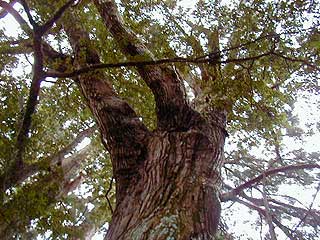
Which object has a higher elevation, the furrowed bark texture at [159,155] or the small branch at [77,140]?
the small branch at [77,140]

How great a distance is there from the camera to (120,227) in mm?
2533

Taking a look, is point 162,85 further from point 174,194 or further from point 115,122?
point 174,194

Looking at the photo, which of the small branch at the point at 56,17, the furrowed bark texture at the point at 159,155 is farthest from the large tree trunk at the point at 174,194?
the small branch at the point at 56,17

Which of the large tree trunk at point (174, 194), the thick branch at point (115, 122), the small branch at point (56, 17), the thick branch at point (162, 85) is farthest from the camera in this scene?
the thick branch at point (162, 85)

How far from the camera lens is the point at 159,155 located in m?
3.04

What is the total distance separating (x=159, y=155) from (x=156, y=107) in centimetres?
68

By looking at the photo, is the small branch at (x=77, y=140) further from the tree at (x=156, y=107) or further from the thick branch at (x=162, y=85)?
the thick branch at (x=162, y=85)

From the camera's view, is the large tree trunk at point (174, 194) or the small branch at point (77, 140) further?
the small branch at point (77, 140)

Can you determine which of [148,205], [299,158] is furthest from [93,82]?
[299,158]

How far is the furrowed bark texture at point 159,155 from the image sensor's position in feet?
8.21

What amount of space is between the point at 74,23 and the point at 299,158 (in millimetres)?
4122

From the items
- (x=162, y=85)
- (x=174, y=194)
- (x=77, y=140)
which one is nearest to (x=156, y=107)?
(x=162, y=85)

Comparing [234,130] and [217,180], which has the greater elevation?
[234,130]

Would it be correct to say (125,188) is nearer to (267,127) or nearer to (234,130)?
(267,127)
